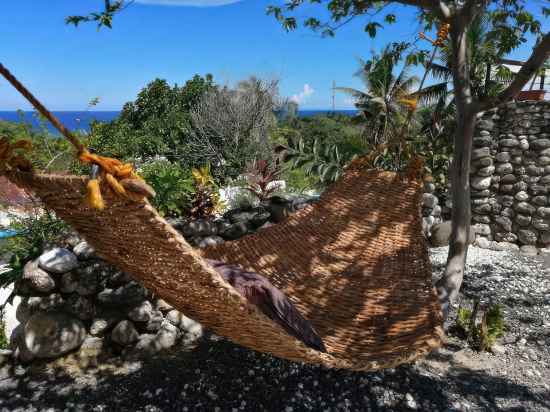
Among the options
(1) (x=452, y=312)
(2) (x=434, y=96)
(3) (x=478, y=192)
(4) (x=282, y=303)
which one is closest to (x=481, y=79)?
(2) (x=434, y=96)

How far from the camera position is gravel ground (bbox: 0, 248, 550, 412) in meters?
1.78

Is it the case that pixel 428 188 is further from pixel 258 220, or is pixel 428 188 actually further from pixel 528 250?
pixel 258 220

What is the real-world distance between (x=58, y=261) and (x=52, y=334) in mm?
383

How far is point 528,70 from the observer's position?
6.19 ft

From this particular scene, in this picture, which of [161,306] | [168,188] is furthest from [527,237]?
[161,306]

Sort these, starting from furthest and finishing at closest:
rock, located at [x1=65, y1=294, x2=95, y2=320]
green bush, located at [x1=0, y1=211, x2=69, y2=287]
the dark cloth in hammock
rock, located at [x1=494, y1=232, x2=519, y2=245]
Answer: rock, located at [x1=494, y1=232, x2=519, y2=245], green bush, located at [x1=0, y1=211, x2=69, y2=287], rock, located at [x1=65, y1=294, x2=95, y2=320], the dark cloth in hammock

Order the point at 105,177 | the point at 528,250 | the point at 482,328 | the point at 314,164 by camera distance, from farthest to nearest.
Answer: the point at 314,164
the point at 528,250
the point at 482,328
the point at 105,177

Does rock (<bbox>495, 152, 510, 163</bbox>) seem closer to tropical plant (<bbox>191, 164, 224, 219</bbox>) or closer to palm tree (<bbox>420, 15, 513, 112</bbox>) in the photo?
palm tree (<bbox>420, 15, 513, 112</bbox>)

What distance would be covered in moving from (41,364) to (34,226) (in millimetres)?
956

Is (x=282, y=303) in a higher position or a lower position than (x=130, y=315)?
higher

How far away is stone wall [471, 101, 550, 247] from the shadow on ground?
293 centimetres

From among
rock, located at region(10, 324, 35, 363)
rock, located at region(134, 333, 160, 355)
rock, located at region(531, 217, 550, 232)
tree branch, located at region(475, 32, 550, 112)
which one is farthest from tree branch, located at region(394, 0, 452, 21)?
rock, located at region(531, 217, 550, 232)

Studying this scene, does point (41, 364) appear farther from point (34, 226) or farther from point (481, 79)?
point (481, 79)

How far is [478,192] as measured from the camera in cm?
468
